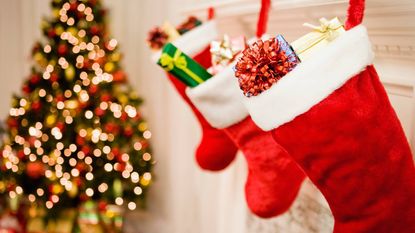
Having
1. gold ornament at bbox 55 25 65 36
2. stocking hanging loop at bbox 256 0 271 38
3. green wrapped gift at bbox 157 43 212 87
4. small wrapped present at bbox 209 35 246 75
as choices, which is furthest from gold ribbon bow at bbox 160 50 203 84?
gold ornament at bbox 55 25 65 36

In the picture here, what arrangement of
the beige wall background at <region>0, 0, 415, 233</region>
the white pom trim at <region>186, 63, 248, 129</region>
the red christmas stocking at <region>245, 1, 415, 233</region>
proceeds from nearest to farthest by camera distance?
the red christmas stocking at <region>245, 1, 415, 233</region> → the beige wall background at <region>0, 0, 415, 233</region> → the white pom trim at <region>186, 63, 248, 129</region>

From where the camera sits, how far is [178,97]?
7.61 ft

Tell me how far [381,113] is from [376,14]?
235mm

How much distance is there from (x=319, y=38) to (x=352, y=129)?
6.9 inches

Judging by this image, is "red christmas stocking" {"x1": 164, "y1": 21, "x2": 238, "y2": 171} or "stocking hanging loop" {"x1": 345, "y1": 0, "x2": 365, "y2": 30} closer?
"stocking hanging loop" {"x1": 345, "y1": 0, "x2": 365, "y2": 30}

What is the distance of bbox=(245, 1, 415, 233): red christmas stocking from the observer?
2.39 ft

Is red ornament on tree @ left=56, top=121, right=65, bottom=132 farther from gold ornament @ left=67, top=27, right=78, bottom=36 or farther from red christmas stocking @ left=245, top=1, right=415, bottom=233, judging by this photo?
red christmas stocking @ left=245, top=1, right=415, bottom=233

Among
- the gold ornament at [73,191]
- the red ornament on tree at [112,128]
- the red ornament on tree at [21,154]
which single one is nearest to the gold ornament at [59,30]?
the red ornament on tree at [112,128]

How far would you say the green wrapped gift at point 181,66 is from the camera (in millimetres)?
980

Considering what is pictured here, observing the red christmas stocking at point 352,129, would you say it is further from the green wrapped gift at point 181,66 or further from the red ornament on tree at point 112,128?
the red ornament on tree at point 112,128

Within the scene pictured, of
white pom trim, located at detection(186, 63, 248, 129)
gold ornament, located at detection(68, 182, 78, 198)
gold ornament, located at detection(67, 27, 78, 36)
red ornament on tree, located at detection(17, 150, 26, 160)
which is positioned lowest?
gold ornament, located at detection(68, 182, 78, 198)

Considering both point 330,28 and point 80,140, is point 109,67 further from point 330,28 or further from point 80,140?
A: point 330,28

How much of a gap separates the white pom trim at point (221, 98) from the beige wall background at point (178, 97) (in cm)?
23

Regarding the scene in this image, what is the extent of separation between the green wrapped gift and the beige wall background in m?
0.26
